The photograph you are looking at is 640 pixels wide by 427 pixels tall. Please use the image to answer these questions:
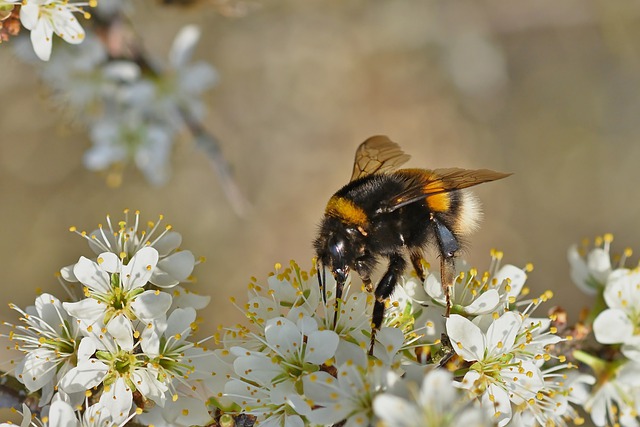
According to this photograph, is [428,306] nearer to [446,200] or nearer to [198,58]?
[446,200]

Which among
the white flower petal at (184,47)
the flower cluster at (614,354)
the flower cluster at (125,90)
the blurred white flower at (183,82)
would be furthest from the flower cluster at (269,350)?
the white flower petal at (184,47)

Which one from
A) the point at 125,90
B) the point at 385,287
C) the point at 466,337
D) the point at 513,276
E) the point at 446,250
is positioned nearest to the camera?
the point at 466,337

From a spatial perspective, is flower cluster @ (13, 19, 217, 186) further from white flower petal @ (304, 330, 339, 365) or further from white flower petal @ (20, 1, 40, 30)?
white flower petal @ (304, 330, 339, 365)

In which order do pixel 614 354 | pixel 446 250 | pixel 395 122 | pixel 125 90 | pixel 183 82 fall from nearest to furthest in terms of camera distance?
pixel 446 250 → pixel 614 354 → pixel 125 90 → pixel 183 82 → pixel 395 122

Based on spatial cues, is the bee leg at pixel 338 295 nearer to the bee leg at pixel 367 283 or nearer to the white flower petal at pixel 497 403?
the bee leg at pixel 367 283

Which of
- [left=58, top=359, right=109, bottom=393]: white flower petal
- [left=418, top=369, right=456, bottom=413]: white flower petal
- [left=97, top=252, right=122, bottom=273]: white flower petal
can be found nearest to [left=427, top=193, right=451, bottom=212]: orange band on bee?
[left=418, top=369, right=456, bottom=413]: white flower petal

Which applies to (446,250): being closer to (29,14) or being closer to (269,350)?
(269,350)

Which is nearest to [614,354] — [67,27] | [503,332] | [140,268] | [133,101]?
[503,332]
